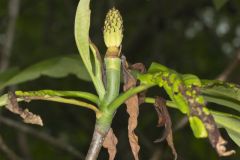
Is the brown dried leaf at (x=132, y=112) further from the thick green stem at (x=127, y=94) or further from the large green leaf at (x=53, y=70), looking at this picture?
the large green leaf at (x=53, y=70)

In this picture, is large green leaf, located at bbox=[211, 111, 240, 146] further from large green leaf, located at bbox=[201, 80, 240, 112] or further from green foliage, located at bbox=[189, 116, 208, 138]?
green foliage, located at bbox=[189, 116, 208, 138]

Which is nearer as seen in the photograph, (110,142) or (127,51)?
(110,142)

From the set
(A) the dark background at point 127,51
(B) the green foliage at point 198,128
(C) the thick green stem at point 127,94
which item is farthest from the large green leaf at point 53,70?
(A) the dark background at point 127,51

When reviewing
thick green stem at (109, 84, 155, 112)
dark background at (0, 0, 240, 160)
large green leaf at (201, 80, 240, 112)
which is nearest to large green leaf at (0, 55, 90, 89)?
large green leaf at (201, 80, 240, 112)

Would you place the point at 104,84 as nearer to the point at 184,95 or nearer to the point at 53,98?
the point at 53,98

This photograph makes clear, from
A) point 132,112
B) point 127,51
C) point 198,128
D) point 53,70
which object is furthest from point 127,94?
point 127,51

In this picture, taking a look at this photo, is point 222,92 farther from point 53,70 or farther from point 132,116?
point 53,70
